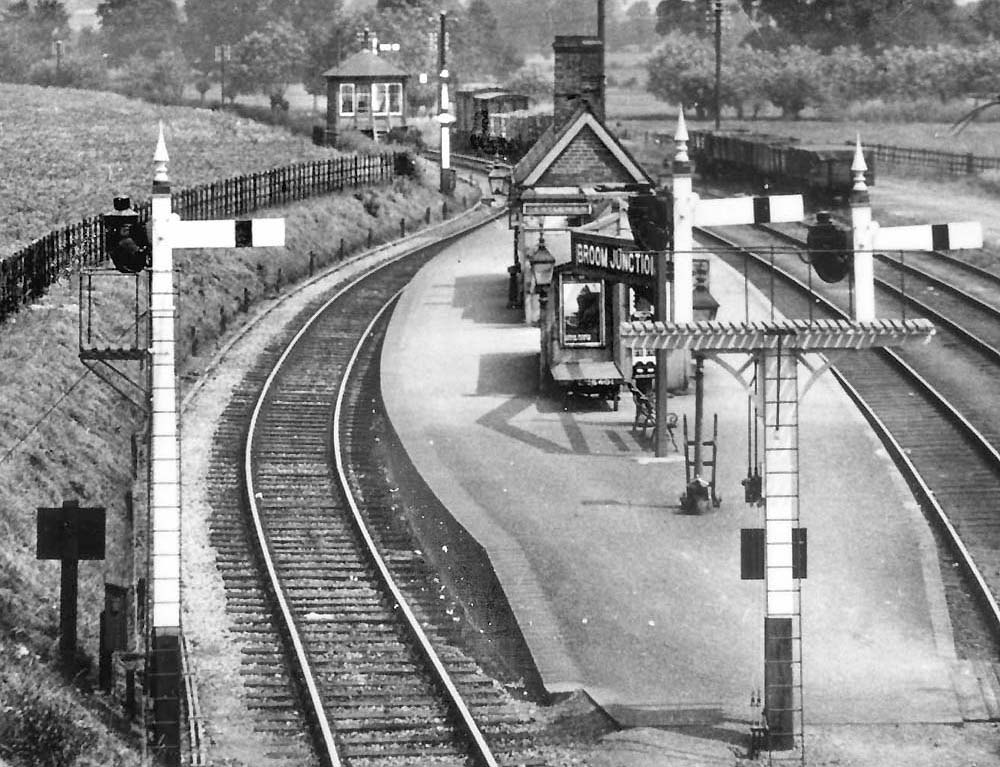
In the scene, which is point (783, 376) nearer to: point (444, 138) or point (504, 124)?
point (504, 124)

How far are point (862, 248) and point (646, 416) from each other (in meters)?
11.1

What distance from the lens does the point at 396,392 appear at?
3084 cm

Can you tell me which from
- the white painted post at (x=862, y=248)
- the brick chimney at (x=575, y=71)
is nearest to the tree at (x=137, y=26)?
the brick chimney at (x=575, y=71)

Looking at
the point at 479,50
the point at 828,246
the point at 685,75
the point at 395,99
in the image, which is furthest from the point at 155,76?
the point at 828,246

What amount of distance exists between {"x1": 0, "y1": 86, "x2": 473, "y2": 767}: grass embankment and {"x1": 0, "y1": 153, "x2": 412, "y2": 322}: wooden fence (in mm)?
379

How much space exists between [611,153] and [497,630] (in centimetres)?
1451

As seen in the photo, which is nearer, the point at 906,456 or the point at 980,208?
the point at 906,456

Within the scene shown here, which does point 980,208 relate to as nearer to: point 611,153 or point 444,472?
point 611,153

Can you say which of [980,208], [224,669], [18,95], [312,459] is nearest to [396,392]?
[312,459]

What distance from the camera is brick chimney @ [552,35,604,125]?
121 ft

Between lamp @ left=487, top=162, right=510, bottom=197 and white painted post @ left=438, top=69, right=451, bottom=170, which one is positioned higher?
white painted post @ left=438, top=69, right=451, bottom=170

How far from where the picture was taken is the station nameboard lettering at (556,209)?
32.0 metres

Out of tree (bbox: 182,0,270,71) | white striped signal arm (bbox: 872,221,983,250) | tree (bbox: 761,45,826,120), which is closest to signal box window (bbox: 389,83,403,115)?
tree (bbox: 761,45,826,120)

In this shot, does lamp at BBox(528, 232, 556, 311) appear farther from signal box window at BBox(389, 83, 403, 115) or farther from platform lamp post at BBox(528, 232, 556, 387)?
signal box window at BBox(389, 83, 403, 115)
